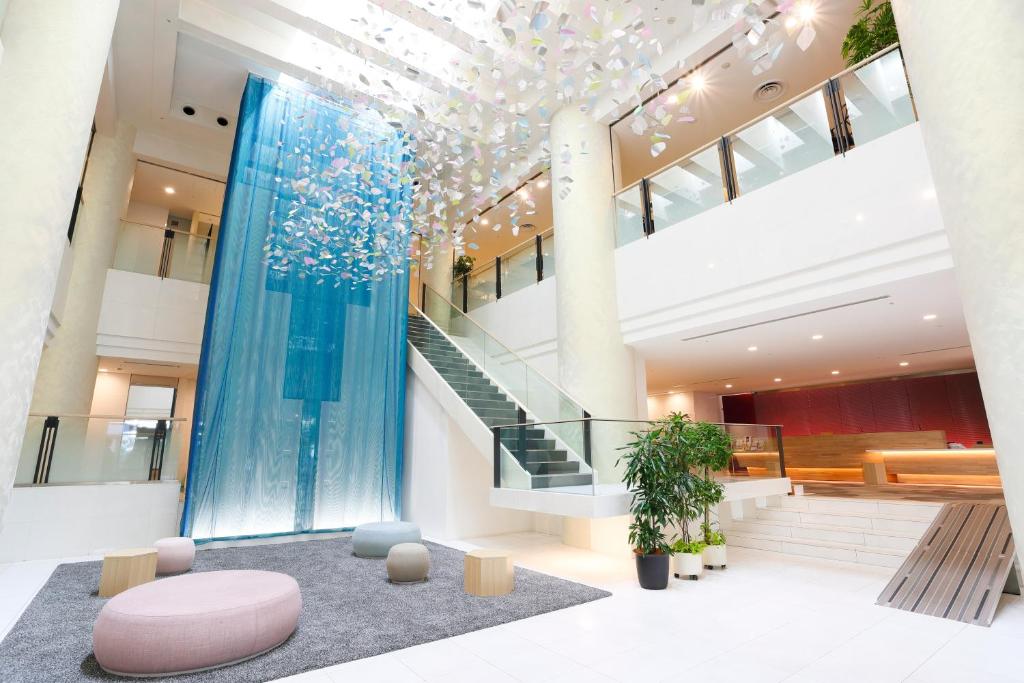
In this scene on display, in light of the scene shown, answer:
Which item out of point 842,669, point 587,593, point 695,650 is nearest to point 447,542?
point 587,593

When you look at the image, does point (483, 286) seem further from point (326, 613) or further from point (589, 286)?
point (326, 613)

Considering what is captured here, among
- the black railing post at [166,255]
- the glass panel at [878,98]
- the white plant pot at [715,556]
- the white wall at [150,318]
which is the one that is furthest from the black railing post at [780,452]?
the black railing post at [166,255]

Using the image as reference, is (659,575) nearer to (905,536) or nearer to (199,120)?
(905,536)

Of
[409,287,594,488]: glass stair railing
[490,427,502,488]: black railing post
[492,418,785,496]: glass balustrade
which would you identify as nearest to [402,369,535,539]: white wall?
[409,287,594,488]: glass stair railing

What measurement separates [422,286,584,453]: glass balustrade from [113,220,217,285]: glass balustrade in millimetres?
4721

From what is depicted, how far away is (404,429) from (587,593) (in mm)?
5265

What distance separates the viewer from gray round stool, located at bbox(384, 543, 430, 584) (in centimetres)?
548

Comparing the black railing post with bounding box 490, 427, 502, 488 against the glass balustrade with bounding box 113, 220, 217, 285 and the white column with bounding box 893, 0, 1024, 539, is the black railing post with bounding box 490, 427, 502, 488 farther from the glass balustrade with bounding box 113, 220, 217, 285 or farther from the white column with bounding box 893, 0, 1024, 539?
the glass balustrade with bounding box 113, 220, 217, 285

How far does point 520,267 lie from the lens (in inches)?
440

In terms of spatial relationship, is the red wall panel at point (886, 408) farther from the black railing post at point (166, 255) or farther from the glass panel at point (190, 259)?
the black railing post at point (166, 255)

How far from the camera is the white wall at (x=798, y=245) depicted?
17.9ft

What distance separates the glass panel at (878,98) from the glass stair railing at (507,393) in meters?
4.75

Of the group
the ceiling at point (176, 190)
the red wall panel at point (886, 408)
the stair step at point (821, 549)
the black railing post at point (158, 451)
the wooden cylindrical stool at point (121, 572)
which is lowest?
the stair step at point (821, 549)

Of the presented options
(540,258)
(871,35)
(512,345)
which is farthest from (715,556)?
(871,35)
